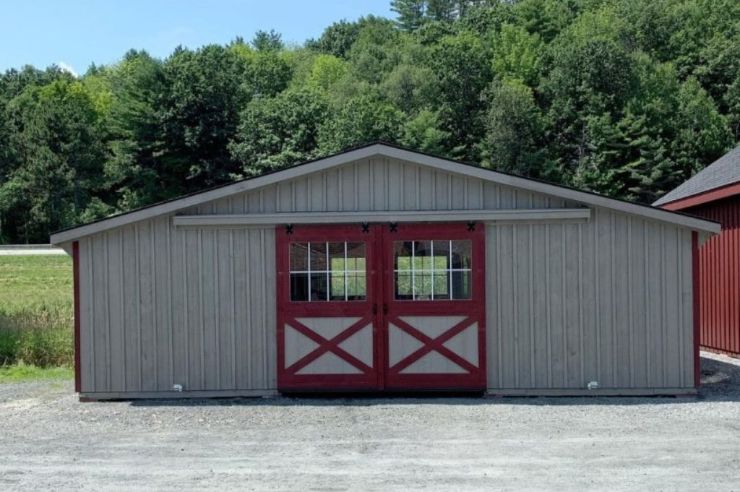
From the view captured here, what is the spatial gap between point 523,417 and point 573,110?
137ft

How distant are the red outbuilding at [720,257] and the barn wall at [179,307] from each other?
24.3 feet

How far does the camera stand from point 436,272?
35.1ft

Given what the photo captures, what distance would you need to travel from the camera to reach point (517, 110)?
47906mm

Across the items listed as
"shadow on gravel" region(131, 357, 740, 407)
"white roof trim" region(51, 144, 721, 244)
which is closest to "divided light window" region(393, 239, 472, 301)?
"white roof trim" region(51, 144, 721, 244)

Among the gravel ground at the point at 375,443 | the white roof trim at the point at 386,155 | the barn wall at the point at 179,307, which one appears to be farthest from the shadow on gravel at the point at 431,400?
the white roof trim at the point at 386,155

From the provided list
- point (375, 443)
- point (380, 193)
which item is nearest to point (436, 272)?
point (380, 193)

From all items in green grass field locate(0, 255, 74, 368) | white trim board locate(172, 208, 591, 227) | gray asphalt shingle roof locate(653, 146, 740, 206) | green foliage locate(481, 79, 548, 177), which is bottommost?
green grass field locate(0, 255, 74, 368)

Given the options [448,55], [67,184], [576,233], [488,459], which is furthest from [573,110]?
[488,459]

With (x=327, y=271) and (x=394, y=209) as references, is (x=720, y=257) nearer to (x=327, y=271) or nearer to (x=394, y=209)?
(x=394, y=209)

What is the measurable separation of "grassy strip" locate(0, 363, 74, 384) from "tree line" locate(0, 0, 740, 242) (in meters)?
31.0

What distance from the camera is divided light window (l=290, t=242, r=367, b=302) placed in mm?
10727

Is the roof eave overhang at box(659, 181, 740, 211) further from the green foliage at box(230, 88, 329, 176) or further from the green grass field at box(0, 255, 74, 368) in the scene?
the green foliage at box(230, 88, 329, 176)

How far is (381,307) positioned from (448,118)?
42585mm

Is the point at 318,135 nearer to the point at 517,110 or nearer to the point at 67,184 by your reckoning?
the point at 517,110
